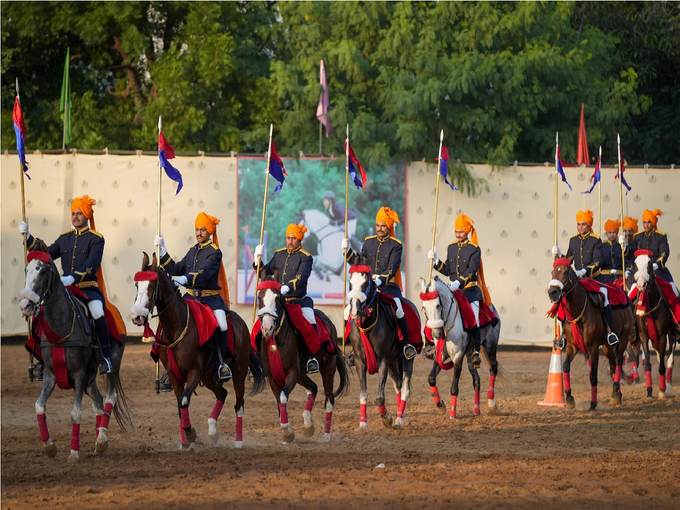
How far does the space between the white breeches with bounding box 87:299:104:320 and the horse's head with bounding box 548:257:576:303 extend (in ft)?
20.2

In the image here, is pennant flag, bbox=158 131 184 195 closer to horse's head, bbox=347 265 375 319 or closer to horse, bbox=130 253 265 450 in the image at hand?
horse's head, bbox=347 265 375 319

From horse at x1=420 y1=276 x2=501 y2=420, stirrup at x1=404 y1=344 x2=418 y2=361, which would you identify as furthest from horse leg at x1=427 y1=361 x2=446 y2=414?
stirrup at x1=404 y1=344 x2=418 y2=361

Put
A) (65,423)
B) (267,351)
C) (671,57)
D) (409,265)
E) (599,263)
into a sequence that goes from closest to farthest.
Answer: (267,351)
(65,423)
(599,263)
(409,265)
(671,57)

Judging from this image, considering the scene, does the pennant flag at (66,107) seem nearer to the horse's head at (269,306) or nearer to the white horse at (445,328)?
the white horse at (445,328)

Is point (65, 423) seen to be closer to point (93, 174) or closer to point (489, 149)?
point (93, 174)

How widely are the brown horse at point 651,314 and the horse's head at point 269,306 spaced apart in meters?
7.34

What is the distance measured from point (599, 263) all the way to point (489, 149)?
744 centimetres

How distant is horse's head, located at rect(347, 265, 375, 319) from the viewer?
12039mm

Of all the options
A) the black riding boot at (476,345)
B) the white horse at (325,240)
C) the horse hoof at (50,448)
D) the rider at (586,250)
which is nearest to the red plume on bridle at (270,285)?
the horse hoof at (50,448)

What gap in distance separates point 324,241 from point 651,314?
7692 mm

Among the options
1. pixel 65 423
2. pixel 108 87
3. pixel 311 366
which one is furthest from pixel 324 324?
pixel 108 87

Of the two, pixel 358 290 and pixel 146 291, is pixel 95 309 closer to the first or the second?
pixel 146 291

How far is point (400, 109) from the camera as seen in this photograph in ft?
74.5

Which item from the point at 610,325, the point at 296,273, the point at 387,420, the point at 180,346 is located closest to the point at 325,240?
the point at 610,325
